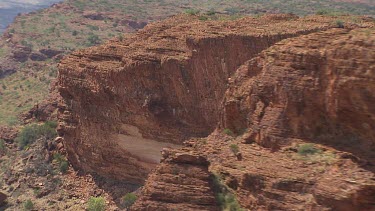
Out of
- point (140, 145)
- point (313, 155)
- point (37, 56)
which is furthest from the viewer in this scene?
point (37, 56)

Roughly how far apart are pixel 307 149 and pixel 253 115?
3647mm

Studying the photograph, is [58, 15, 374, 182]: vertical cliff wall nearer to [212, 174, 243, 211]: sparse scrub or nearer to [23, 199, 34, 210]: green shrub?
[23, 199, 34, 210]: green shrub

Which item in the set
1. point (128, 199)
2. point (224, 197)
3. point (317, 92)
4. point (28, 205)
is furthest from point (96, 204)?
point (317, 92)

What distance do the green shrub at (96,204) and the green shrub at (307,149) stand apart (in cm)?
1618

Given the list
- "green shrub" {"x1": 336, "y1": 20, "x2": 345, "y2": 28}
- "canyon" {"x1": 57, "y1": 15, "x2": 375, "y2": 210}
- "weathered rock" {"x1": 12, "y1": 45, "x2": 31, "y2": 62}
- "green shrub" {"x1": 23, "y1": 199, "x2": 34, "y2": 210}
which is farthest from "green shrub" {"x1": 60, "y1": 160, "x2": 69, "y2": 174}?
"weathered rock" {"x1": 12, "y1": 45, "x2": 31, "y2": 62}

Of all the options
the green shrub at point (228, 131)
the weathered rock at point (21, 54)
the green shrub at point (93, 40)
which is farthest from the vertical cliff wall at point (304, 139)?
the green shrub at point (93, 40)

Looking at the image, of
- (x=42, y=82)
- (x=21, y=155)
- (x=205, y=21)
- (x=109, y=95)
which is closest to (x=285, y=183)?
(x=109, y=95)

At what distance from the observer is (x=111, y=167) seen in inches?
1398

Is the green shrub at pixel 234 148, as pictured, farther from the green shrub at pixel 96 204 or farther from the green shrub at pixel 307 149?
the green shrub at pixel 96 204

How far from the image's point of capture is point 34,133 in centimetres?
4400

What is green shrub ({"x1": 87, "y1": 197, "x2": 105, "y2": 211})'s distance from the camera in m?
32.0

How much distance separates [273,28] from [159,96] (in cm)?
780

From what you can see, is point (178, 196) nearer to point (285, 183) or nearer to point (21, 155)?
point (285, 183)

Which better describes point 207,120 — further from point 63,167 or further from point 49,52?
point 49,52
